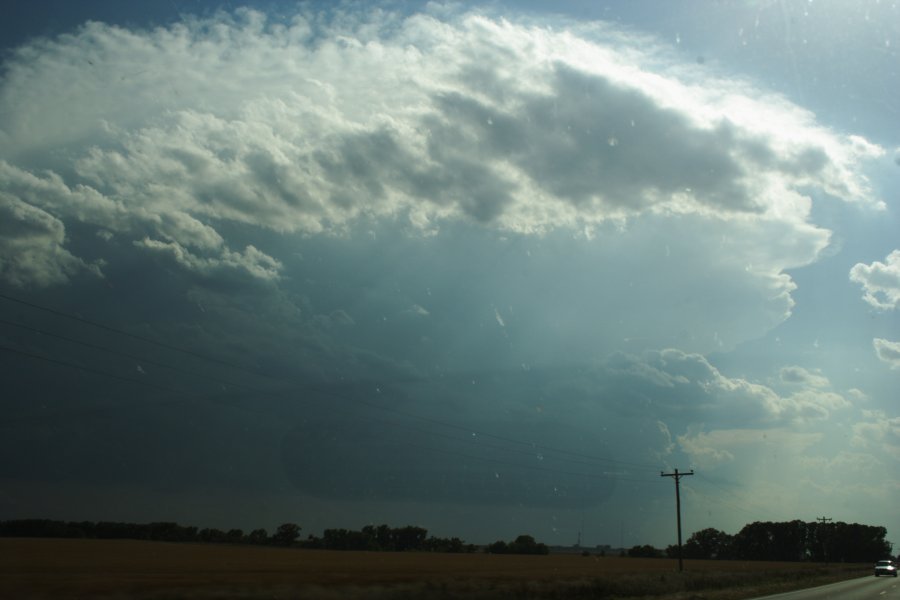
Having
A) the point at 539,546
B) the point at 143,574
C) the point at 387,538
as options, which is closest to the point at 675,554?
the point at 539,546

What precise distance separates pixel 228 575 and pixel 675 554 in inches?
6234

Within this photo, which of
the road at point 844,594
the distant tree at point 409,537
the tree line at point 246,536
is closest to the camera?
the road at point 844,594

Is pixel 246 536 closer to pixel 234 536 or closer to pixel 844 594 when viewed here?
pixel 234 536

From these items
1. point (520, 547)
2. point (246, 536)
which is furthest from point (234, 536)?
point (520, 547)

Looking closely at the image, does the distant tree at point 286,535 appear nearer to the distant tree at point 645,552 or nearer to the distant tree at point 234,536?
the distant tree at point 234,536

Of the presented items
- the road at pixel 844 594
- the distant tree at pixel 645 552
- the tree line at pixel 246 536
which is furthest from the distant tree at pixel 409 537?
the road at pixel 844 594

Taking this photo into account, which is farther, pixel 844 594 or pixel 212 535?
pixel 212 535

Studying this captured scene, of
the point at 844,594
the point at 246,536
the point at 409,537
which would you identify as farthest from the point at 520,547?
the point at 844,594

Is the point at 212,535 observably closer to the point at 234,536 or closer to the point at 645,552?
the point at 234,536

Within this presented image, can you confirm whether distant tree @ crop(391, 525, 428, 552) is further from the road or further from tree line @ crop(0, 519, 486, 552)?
the road

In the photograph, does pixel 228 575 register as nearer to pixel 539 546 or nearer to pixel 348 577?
pixel 348 577

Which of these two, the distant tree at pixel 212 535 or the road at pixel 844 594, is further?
the distant tree at pixel 212 535

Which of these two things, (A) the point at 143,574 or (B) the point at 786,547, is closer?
(A) the point at 143,574

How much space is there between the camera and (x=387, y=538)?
157 meters
